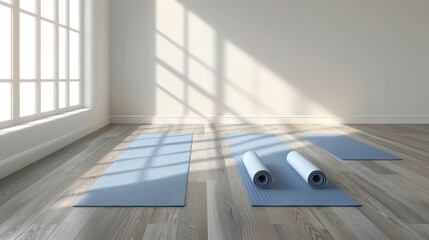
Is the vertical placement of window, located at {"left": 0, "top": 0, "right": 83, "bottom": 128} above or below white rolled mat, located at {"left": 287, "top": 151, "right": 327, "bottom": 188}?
above

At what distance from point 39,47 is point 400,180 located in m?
3.47

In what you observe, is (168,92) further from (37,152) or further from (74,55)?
(37,152)

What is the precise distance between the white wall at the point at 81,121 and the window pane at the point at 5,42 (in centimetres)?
48

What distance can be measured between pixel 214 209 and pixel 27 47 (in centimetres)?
254

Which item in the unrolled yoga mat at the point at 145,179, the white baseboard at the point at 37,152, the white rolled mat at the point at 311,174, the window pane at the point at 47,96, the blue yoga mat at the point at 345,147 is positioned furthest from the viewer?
the window pane at the point at 47,96

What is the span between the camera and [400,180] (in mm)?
3547

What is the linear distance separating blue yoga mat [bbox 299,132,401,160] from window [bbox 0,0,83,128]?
2997 millimetres

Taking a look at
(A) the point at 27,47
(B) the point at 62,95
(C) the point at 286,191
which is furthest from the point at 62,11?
(C) the point at 286,191

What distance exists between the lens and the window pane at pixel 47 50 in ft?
15.1

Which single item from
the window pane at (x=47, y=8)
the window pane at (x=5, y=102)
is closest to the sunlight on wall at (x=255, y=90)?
the window pane at (x=47, y=8)

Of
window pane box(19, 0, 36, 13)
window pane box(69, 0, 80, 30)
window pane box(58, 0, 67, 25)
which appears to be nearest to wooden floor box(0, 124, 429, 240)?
window pane box(19, 0, 36, 13)

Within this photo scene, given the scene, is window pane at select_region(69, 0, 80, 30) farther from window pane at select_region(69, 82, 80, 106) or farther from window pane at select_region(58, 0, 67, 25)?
window pane at select_region(69, 82, 80, 106)

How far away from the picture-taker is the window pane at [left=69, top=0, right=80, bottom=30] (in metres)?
5.65

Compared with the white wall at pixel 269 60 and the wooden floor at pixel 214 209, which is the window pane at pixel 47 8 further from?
the white wall at pixel 269 60
